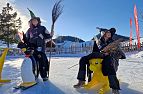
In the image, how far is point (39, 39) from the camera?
5.93 metres

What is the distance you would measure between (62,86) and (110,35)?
53.5 inches

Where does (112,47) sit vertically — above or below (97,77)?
above

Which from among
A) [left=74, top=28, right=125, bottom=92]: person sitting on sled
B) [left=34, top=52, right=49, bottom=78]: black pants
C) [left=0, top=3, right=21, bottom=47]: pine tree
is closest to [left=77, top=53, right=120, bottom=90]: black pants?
[left=74, top=28, right=125, bottom=92]: person sitting on sled

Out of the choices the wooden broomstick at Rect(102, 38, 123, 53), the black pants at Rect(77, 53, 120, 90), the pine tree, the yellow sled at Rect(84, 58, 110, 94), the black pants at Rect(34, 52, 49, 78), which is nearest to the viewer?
the black pants at Rect(77, 53, 120, 90)

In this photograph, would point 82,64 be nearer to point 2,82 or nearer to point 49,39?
point 49,39

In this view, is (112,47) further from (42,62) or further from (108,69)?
(42,62)

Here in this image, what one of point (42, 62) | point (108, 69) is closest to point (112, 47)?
point (108, 69)

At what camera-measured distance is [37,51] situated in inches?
230

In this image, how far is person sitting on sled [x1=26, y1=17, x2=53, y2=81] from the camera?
5.86 metres

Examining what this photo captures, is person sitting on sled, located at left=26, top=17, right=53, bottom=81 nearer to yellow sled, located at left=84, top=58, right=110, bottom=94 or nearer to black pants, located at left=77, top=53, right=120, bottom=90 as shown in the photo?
black pants, located at left=77, top=53, right=120, bottom=90

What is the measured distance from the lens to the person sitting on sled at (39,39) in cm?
586

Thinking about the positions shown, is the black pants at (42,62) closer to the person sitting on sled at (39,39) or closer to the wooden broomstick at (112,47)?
the person sitting on sled at (39,39)

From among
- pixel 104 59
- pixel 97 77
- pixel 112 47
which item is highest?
pixel 112 47

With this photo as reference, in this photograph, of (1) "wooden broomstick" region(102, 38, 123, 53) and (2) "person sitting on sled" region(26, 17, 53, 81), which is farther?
(2) "person sitting on sled" region(26, 17, 53, 81)
